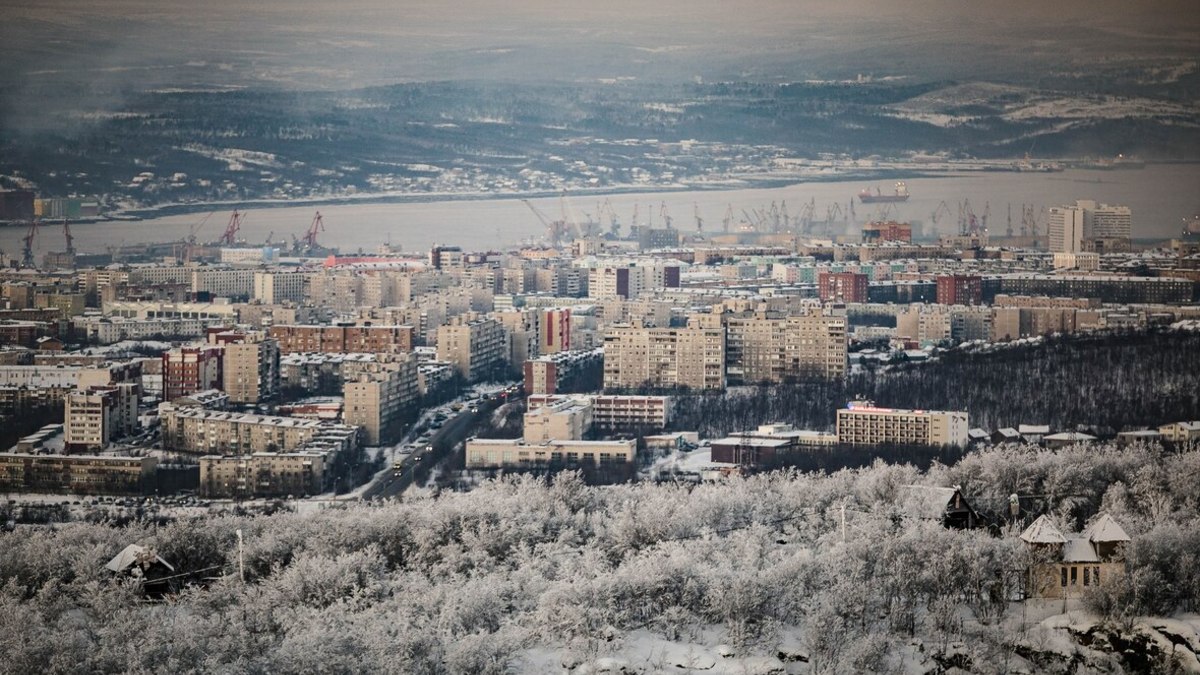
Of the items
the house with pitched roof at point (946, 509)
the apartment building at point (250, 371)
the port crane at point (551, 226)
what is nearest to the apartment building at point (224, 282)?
the port crane at point (551, 226)

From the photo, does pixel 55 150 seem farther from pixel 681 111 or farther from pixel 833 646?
pixel 833 646

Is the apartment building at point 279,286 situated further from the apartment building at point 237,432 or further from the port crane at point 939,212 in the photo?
the port crane at point 939,212

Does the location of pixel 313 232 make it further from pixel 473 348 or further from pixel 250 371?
pixel 250 371

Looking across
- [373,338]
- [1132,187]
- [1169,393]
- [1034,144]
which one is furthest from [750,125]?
[1169,393]

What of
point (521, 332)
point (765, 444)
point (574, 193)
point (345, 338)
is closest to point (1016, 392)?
point (765, 444)

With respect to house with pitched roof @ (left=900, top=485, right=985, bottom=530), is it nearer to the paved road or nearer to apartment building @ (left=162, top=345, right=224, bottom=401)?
the paved road

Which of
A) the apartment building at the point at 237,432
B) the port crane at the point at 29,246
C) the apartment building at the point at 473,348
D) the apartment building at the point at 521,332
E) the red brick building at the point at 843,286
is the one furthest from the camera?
the port crane at the point at 29,246

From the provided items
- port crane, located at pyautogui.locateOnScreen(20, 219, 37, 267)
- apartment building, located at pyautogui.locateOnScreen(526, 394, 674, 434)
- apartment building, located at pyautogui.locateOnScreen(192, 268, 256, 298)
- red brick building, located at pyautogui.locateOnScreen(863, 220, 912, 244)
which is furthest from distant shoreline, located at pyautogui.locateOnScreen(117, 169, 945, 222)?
apartment building, located at pyautogui.locateOnScreen(526, 394, 674, 434)
